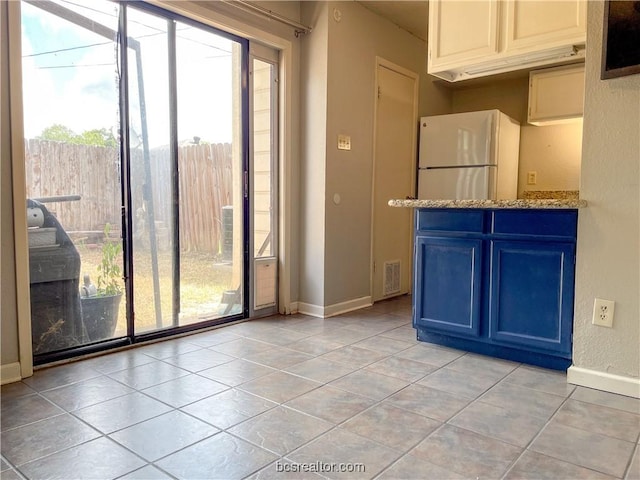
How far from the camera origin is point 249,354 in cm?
265

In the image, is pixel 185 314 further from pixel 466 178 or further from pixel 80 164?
pixel 466 178

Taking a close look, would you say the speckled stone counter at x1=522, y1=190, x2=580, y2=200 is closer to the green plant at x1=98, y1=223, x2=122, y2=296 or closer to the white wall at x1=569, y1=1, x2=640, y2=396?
the white wall at x1=569, y1=1, x2=640, y2=396

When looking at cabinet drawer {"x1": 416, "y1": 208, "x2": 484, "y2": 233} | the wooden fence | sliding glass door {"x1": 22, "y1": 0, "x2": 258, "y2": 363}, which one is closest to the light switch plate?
sliding glass door {"x1": 22, "y1": 0, "x2": 258, "y2": 363}

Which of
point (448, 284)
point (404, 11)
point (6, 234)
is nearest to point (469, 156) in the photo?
point (404, 11)

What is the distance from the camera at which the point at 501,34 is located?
2703 mm

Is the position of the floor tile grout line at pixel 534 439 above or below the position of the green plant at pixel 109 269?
below

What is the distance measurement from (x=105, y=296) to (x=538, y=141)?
4.19m

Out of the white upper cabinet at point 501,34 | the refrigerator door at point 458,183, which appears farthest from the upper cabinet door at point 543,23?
the refrigerator door at point 458,183

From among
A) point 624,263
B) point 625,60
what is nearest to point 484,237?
point 624,263

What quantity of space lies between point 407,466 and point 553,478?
0.46 m

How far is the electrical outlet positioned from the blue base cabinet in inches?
4.8

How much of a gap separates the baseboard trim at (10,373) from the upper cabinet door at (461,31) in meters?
3.01

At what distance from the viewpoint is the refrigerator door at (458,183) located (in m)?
4.11

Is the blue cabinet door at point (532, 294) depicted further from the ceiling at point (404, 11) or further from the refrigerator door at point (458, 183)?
the ceiling at point (404, 11)
